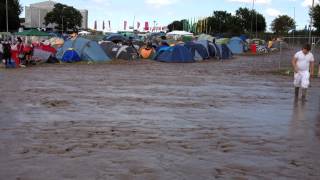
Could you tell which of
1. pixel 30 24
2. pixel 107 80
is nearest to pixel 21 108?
pixel 107 80

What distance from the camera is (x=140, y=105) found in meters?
14.1

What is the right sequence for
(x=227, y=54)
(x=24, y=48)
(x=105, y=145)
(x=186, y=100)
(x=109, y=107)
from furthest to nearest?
(x=227, y=54)
(x=24, y=48)
(x=186, y=100)
(x=109, y=107)
(x=105, y=145)

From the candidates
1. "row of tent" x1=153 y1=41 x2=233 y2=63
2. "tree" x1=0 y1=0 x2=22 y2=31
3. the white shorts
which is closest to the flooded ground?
the white shorts

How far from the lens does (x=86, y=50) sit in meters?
38.4

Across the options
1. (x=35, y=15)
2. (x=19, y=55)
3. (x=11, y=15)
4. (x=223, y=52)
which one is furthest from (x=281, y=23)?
(x=19, y=55)

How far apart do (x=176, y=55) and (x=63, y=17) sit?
357 ft

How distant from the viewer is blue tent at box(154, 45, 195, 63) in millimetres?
40750

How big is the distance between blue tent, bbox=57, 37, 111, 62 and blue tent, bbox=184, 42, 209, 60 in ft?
23.0

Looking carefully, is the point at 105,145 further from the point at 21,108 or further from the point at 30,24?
the point at 30,24

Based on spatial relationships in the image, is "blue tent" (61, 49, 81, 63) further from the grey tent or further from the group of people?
the group of people

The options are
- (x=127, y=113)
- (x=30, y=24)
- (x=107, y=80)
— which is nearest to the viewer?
(x=127, y=113)

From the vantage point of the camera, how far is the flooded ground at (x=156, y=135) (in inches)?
277

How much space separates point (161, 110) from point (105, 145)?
15.2 ft

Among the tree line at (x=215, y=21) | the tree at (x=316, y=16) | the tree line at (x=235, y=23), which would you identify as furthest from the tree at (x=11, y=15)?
the tree at (x=316, y=16)
